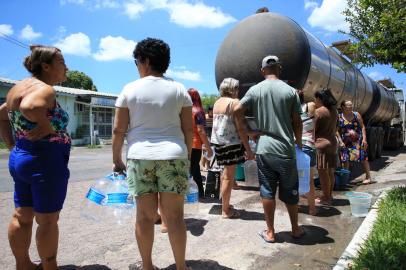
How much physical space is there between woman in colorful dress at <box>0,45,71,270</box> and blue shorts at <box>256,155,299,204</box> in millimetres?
1848

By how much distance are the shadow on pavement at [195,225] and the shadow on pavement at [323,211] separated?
4.67ft

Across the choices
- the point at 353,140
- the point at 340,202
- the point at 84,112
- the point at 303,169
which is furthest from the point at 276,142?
the point at 84,112

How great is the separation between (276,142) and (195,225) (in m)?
1.43

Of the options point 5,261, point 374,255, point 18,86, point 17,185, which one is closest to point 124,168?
point 17,185

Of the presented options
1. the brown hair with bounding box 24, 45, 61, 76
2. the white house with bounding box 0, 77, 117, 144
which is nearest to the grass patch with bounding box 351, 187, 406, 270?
the brown hair with bounding box 24, 45, 61, 76

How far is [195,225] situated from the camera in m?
4.27

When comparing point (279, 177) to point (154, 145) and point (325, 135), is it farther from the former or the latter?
point (325, 135)

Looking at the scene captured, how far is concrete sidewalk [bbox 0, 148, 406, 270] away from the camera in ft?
10.5

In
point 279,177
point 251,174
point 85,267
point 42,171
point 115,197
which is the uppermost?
point 42,171

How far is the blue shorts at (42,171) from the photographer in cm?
253

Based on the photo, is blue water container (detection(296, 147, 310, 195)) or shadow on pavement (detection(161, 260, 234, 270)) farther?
blue water container (detection(296, 147, 310, 195))

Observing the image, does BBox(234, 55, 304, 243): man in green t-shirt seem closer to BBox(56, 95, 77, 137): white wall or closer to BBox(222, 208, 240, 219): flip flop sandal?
BBox(222, 208, 240, 219): flip flop sandal

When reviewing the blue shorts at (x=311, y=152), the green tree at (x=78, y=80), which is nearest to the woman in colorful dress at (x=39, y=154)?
the blue shorts at (x=311, y=152)

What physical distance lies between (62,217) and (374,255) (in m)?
3.59
